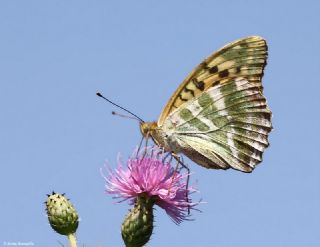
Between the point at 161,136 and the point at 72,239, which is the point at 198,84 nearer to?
the point at 161,136

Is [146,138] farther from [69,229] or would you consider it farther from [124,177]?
[69,229]

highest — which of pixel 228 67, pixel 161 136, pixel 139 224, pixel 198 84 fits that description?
pixel 228 67

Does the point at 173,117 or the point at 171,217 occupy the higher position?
the point at 173,117

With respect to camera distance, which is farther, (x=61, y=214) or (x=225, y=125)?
(x=225, y=125)

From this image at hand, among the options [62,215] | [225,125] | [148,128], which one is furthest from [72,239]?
[225,125]

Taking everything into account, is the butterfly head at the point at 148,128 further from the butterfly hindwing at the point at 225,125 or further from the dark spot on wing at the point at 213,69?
the dark spot on wing at the point at 213,69

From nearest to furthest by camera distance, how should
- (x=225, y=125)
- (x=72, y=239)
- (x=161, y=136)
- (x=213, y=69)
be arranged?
(x=72, y=239), (x=161, y=136), (x=225, y=125), (x=213, y=69)

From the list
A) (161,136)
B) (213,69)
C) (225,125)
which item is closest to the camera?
(161,136)

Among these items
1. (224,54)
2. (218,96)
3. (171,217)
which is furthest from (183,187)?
(224,54)
